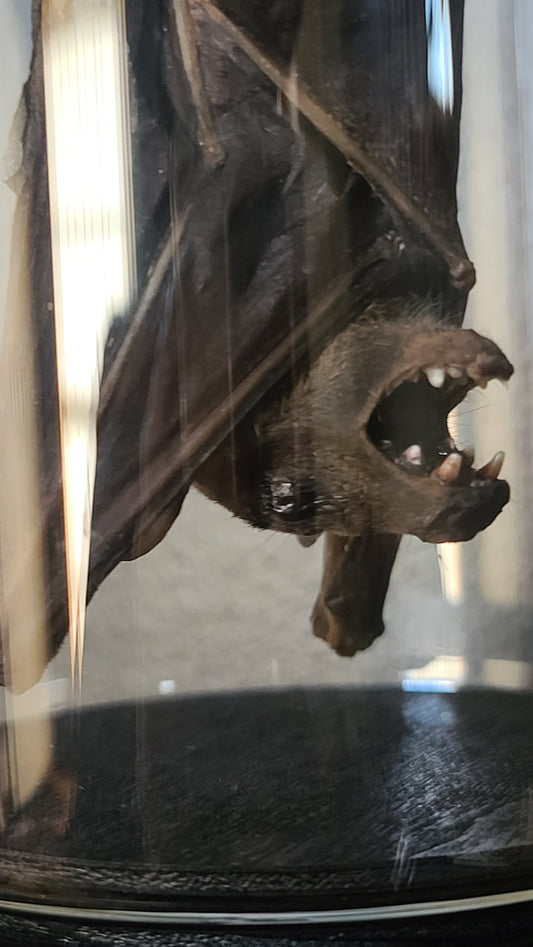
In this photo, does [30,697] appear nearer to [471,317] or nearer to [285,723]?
[285,723]

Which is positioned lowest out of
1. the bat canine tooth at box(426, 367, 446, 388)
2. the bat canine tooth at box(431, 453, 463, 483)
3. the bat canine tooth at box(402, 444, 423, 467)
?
the bat canine tooth at box(431, 453, 463, 483)

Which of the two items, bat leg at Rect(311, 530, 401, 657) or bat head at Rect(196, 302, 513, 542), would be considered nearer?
bat head at Rect(196, 302, 513, 542)

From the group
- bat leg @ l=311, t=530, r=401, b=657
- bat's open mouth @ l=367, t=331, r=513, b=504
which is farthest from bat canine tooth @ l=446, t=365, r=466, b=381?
bat leg @ l=311, t=530, r=401, b=657

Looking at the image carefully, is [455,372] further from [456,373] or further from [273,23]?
[273,23]

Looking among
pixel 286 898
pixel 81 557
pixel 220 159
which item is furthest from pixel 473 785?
pixel 220 159

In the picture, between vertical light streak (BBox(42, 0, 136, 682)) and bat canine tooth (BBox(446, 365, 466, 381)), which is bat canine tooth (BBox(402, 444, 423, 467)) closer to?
bat canine tooth (BBox(446, 365, 466, 381))
